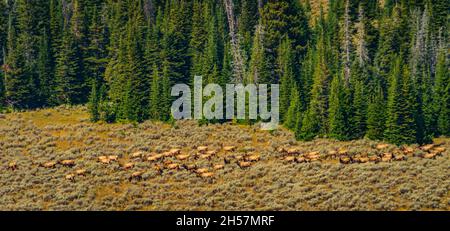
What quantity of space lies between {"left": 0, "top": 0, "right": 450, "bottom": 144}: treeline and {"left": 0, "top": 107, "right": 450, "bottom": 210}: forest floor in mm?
3361

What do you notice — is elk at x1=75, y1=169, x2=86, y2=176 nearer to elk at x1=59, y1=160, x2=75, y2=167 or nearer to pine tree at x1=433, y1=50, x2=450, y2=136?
elk at x1=59, y1=160, x2=75, y2=167

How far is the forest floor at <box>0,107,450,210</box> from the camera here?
194ft

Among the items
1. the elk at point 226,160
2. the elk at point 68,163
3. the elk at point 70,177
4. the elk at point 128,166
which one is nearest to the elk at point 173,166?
the elk at point 128,166

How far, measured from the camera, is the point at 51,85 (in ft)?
318

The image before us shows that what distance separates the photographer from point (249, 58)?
9588cm

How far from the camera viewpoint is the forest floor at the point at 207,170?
194ft

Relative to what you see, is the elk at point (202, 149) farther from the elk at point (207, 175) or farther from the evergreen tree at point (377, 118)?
the evergreen tree at point (377, 118)

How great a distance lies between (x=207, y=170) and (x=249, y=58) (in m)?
32.3

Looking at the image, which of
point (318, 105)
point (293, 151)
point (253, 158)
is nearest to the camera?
point (253, 158)

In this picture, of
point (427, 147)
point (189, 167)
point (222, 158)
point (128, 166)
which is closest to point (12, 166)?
point (128, 166)

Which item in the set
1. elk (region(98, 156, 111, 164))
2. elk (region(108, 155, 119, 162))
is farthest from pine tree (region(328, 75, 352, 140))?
elk (region(98, 156, 111, 164))

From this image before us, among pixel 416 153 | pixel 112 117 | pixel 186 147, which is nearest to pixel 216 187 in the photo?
pixel 186 147

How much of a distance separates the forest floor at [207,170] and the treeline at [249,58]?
3361 millimetres

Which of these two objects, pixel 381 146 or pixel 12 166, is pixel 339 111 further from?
pixel 12 166
